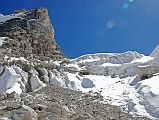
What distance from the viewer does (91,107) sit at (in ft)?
83.7

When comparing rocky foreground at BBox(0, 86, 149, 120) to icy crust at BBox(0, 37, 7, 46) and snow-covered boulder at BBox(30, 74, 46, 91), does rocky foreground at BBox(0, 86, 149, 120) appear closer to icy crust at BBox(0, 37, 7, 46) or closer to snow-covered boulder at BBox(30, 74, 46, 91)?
snow-covered boulder at BBox(30, 74, 46, 91)

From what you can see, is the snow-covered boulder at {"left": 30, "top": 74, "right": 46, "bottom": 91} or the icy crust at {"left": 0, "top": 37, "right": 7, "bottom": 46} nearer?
the snow-covered boulder at {"left": 30, "top": 74, "right": 46, "bottom": 91}

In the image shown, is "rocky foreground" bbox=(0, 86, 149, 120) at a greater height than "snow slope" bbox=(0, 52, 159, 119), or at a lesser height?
lesser

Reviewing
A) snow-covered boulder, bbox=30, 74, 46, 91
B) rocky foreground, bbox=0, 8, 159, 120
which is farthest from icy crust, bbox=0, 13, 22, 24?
snow-covered boulder, bbox=30, 74, 46, 91

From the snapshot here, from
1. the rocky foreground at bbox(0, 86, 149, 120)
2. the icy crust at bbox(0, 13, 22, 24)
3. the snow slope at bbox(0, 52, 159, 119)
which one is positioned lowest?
the rocky foreground at bbox(0, 86, 149, 120)

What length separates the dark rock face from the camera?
53.5 metres

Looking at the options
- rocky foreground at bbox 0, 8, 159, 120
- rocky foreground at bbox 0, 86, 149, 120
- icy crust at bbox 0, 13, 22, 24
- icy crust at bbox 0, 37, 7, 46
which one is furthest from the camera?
icy crust at bbox 0, 13, 22, 24

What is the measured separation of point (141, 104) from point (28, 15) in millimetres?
40963

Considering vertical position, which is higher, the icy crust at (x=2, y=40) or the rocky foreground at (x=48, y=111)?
the icy crust at (x=2, y=40)

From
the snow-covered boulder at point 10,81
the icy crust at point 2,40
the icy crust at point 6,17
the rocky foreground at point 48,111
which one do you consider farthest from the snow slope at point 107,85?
the icy crust at point 6,17

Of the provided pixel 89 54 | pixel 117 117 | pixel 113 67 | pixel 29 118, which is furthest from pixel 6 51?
pixel 89 54

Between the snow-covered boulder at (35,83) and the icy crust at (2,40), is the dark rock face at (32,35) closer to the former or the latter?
the icy crust at (2,40)

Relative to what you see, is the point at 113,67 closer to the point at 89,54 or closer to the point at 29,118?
the point at 89,54

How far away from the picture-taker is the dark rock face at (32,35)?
176ft
